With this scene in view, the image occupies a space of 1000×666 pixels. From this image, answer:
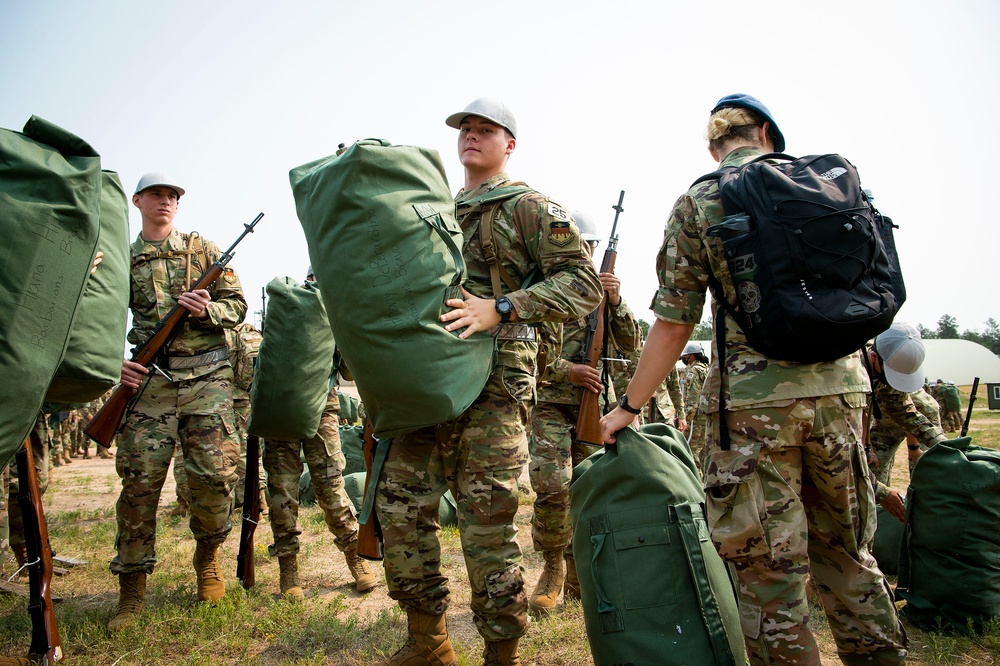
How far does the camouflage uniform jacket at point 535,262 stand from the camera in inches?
128

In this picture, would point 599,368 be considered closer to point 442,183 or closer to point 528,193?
point 528,193

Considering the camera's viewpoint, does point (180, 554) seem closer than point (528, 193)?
No

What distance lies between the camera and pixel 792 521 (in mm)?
2559

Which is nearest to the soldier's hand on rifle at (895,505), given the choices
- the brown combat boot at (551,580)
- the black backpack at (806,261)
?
the brown combat boot at (551,580)

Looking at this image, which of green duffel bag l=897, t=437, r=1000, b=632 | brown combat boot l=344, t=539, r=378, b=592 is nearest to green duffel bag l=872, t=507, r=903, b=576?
green duffel bag l=897, t=437, r=1000, b=632

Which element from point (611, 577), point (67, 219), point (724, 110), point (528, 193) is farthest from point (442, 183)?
point (611, 577)

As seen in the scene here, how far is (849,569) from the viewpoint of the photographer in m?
2.71

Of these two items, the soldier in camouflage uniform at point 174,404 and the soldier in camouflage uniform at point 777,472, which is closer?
the soldier in camouflage uniform at point 777,472

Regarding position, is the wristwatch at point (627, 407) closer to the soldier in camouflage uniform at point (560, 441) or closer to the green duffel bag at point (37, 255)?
the soldier in camouflage uniform at point (560, 441)

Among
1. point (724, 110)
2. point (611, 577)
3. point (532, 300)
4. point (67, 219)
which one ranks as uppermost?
point (724, 110)

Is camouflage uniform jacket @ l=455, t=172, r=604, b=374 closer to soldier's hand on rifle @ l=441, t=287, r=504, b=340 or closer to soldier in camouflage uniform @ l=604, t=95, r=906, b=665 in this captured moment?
soldier's hand on rifle @ l=441, t=287, r=504, b=340

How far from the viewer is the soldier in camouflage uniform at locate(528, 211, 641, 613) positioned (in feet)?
15.9

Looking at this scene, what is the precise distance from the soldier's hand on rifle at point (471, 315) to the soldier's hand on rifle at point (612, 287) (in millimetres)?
2695

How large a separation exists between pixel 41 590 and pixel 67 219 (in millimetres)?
1878
